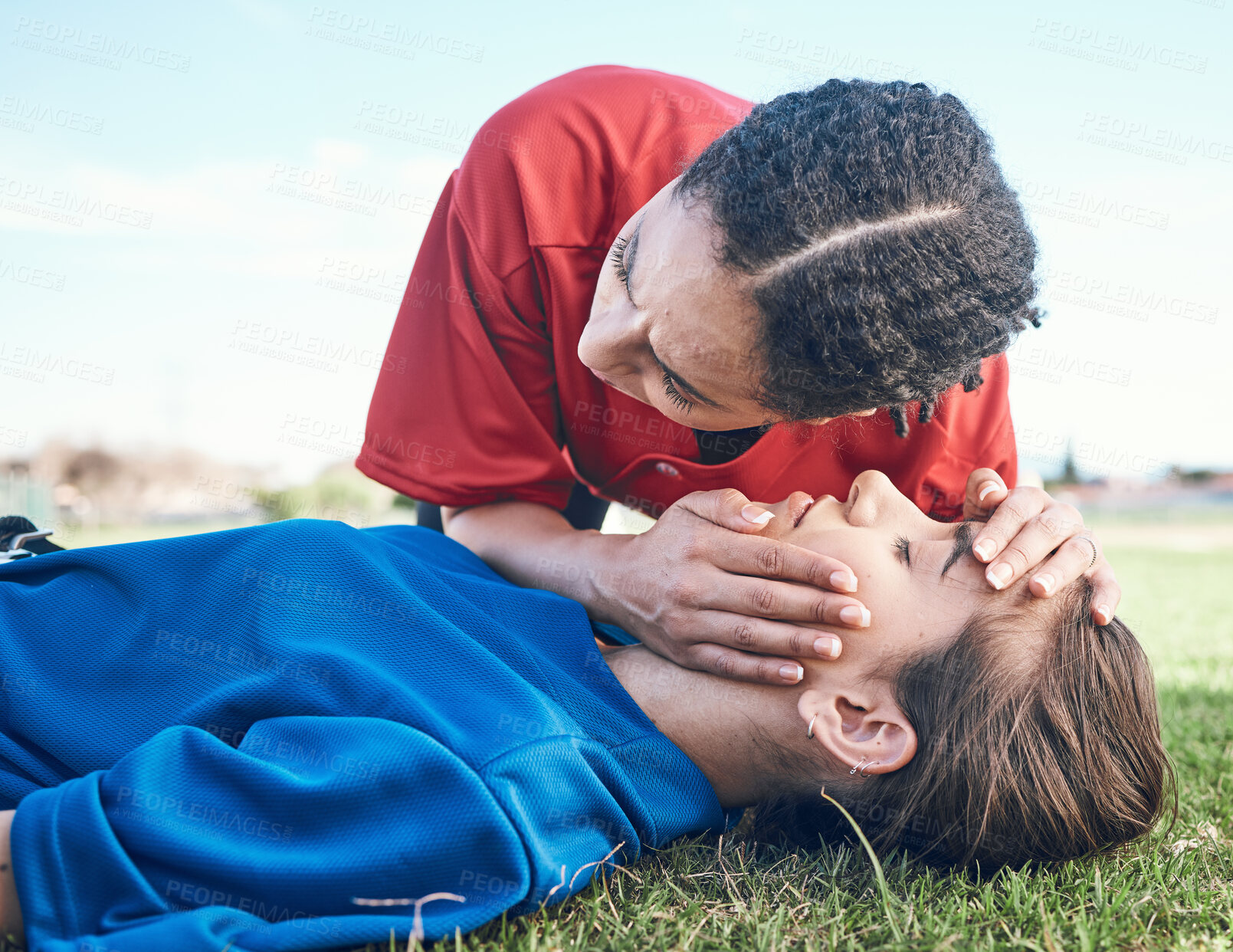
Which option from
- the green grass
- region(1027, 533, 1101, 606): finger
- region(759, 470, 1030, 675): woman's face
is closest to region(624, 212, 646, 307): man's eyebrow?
region(759, 470, 1030, 675): woman's face

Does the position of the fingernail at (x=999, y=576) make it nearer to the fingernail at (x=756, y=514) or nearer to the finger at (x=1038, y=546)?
the finger at (x=1038, y=546)

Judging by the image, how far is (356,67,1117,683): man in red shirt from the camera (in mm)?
1226

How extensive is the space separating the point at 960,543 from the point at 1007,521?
0.10m

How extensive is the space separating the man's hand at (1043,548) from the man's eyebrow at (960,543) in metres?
0.01

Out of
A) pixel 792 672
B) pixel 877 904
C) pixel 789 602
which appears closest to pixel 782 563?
pixel 789 602

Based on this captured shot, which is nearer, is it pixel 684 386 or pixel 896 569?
pixel 684 386

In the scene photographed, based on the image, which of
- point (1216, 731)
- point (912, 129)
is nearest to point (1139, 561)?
point (1216, 731)

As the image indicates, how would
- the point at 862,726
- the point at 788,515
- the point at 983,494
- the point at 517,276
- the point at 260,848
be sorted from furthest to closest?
the point at 517,276
the point at 983,494
the point at 788,515
the point at 862,726
the point at 260,848

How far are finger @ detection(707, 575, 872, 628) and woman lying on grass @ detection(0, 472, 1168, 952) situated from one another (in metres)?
0.07

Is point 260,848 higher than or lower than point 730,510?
lower

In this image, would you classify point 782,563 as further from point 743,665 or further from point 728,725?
point 728,725

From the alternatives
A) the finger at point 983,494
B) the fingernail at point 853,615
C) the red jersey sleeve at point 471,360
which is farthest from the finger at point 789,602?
the red jersey sleeve at point 471,360

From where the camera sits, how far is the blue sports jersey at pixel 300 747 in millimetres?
1082

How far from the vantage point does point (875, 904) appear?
1292mm
